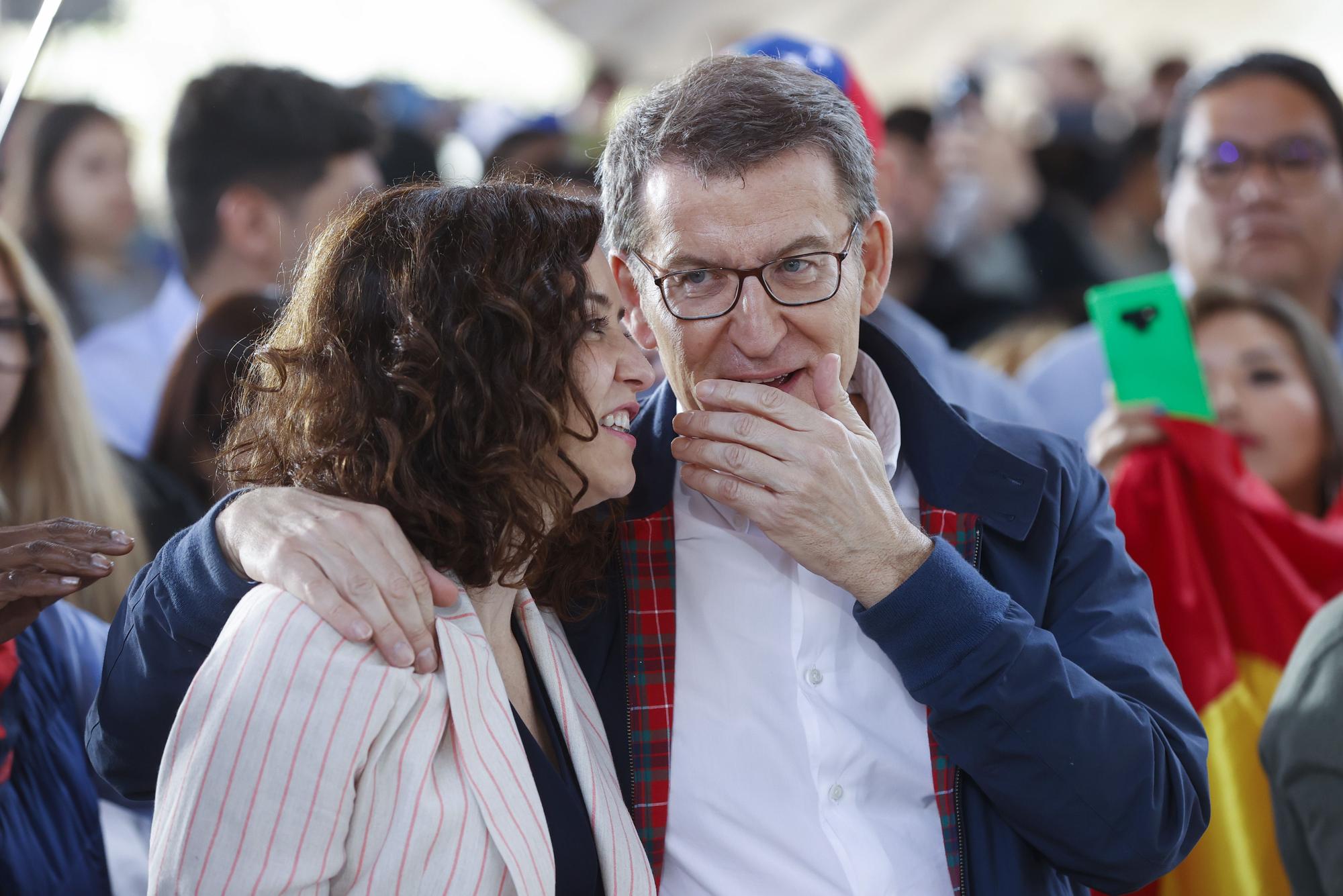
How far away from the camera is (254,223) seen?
3771mm

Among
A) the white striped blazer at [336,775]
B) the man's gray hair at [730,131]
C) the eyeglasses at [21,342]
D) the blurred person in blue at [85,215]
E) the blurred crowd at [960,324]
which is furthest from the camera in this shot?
the blurred person in blue at [85,215]

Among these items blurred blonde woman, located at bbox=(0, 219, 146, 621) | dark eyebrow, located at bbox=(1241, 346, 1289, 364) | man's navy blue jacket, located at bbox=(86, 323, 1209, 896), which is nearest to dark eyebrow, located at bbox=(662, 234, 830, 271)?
man's navy blue jacket, located at bbox=(86, 323, 1209, 896)

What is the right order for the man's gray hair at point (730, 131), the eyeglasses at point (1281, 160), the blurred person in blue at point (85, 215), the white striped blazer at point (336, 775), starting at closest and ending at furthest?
the white striped blazer at point (336, 775), the man's gray hair at point (730, 131), the eyeglasses at point (1281, 160), the blurred person in blue at point (85, 215)

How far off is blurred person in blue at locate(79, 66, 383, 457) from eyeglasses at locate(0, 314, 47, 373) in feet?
3.24

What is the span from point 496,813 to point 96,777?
106 cm

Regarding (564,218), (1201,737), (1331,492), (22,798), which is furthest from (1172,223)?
(22,798)

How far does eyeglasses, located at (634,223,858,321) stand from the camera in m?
2.02

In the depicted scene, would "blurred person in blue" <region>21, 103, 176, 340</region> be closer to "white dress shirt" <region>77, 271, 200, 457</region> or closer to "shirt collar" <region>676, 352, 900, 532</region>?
"white dress shirt" <region>77, 271, 200, 457</region>

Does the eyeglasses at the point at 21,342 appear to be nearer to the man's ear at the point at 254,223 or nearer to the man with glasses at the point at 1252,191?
the man's ear at the point at 254,223

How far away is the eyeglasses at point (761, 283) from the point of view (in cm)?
202

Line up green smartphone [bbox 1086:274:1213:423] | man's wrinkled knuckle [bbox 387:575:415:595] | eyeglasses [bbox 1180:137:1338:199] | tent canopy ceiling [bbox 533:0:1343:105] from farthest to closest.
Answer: tent canopy ceiling [bbox 533:0:1343:105] → eyeglasses [bbox 1180:137:1338:199] → green smartphone [bbox 1086:274:1213:423] → man's wrinkled knuckle [bbox 387:575:415:595]

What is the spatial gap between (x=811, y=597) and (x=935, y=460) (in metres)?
0.31

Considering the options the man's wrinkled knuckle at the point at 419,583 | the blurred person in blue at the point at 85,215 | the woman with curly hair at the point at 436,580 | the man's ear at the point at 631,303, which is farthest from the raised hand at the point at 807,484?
the blurred person in blue at the point at 85,215

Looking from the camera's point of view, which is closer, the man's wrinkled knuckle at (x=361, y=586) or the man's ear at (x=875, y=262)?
the man's wrinkled knuckle at (x=361, y=586)
